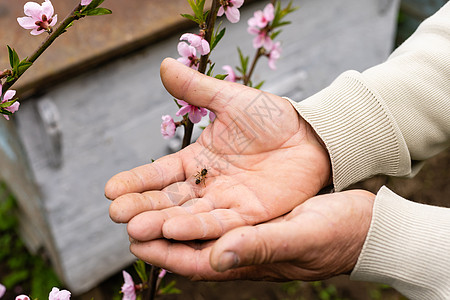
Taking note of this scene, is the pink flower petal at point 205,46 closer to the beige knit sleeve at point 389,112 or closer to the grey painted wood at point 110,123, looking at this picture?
the beige knit sleeve at point 389,112

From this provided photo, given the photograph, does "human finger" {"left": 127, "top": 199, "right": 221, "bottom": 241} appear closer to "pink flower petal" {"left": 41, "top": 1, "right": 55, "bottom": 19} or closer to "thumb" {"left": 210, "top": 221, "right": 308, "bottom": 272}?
"thumb" {"left": 210, "top": 221, "right": 308, "bottom": 272}

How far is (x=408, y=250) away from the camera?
1487mm

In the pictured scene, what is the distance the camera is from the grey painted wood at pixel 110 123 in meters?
2.76

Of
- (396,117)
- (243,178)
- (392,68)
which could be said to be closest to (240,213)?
(243,178)

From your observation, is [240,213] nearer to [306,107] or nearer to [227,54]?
[306,107]

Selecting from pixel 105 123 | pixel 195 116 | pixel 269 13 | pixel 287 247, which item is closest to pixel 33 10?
pixel 195 116

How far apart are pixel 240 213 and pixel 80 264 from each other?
2339 millimetres

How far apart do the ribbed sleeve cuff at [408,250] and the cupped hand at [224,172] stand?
31cm

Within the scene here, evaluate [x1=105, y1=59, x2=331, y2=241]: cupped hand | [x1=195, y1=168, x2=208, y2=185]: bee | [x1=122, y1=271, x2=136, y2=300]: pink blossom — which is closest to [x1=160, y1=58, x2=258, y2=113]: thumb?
[x1=105, y1=59, x2=331, y2=241]: cupped hand

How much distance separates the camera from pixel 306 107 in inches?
70.1

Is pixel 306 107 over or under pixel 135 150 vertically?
over

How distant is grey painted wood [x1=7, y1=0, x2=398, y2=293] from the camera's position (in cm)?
276

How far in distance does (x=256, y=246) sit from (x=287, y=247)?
0.12 m

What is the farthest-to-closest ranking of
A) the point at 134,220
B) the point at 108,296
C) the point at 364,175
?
1. the point at 108,296
2. the point at 364,175
3. the point at 134,220
